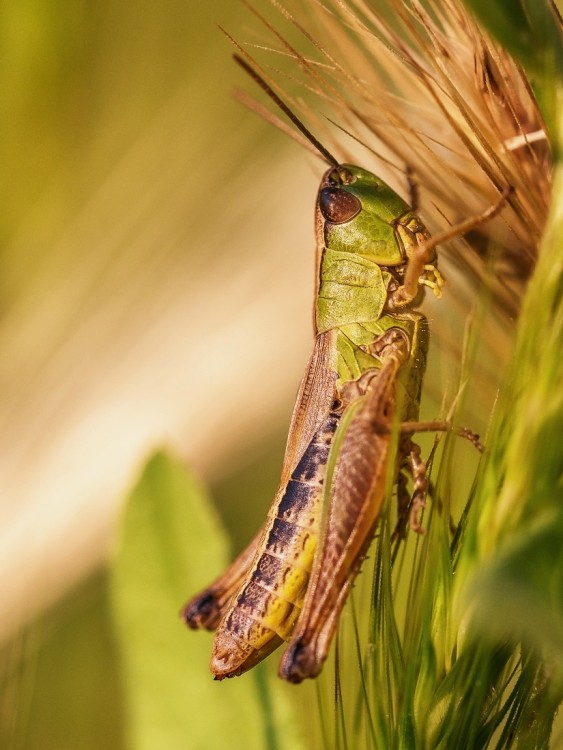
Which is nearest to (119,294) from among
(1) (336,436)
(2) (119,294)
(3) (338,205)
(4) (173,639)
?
(2) (119,294)

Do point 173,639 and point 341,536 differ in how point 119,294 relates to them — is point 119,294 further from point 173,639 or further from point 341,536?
point 341,536

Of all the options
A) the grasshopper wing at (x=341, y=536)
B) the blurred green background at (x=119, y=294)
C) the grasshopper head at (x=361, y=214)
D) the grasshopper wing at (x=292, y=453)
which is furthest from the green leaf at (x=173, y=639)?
the blurred green background at (x=119, y=294)

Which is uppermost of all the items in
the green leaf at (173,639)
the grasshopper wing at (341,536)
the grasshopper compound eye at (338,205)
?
the grasshopper compound eye at (338,205)

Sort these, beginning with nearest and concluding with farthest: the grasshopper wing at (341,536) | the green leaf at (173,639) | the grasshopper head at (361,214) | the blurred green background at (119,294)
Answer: the grasshopper wing at (341,536) < the green leaf at (173,639) < the grasshopper head at (361,214) < the blurred green background at (119,294)

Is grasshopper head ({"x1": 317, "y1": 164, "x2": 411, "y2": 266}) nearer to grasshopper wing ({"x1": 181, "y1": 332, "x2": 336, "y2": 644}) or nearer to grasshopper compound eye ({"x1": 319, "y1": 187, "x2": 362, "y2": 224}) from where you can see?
grasshopper compound eye ({"x1": 319, "y1": 187, "x2": 362, "y2": 224})

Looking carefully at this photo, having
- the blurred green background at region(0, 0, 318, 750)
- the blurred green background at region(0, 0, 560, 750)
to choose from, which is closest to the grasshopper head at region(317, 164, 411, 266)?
the blurred green background at region(0, 0, 560, 750)

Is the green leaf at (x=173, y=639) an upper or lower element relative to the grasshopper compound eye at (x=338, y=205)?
lower

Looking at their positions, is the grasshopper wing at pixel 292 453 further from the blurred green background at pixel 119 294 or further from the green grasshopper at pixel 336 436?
the blurred green background at pixel 119 294
